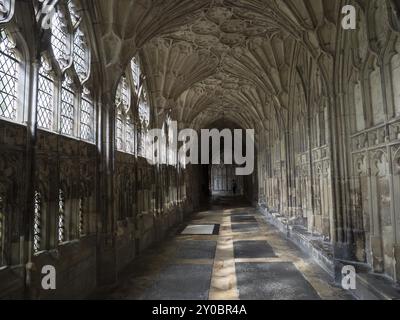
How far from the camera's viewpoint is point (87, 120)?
22.5ft

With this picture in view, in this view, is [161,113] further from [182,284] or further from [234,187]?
[234,187]

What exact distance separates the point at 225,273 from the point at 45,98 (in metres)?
5.24

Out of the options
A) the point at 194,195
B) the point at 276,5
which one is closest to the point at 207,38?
the point at 276,5

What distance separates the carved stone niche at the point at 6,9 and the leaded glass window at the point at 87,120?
8.61 ft

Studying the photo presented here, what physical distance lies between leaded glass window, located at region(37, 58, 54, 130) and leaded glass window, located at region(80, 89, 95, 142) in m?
1.14

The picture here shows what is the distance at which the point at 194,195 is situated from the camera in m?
23.7

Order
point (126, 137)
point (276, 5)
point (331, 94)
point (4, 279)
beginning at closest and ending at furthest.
Answer: point (4, 279) → point (331, 94) → point (276, 5) → point (126, 137)

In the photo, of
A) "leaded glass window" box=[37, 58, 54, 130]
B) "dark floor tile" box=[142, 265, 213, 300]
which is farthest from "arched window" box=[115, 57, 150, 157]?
"dark floor tile" box=[142, 265, 213, 300]

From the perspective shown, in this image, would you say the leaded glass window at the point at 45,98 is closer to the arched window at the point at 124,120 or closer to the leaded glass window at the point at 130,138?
the arched window at the point at 124,120

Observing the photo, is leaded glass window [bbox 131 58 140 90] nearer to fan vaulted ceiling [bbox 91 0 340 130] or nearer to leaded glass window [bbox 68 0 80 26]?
fan vaulted ceiling [bbox 91 0 340 130]

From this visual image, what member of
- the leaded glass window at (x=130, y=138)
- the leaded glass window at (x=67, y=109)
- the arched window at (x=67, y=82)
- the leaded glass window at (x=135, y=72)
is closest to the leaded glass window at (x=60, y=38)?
the arched window at (x=67, y=82)

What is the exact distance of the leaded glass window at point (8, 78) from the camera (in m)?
4.19
